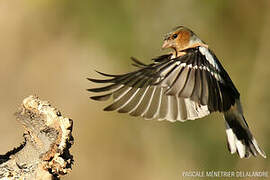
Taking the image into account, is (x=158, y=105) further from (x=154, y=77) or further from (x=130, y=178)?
(x=130, y=178)

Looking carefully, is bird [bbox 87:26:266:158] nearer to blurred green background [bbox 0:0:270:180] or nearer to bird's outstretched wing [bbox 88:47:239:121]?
bird's outstretched wing [bbox 88:47:239:121]

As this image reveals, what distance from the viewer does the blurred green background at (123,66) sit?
5035 mm

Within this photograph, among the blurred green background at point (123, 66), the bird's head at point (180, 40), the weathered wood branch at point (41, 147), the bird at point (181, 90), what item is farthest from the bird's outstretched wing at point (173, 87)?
the blurred green background at point (123, 66)

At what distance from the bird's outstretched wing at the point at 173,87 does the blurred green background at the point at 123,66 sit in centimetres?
134

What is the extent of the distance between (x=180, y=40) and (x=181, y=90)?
97cm

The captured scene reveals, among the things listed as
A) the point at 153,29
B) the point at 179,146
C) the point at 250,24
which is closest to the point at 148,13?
the point at 153,29

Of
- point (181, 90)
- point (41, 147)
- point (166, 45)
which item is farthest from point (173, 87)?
point (41, 147)

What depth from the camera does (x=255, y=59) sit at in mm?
5336

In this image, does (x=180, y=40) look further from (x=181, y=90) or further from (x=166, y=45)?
(x=181, y=90)

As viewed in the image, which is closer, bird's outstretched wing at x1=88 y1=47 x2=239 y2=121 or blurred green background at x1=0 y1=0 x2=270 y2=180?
bird's outstretched wing at x1=88 y1=47 x2=239 y2=121

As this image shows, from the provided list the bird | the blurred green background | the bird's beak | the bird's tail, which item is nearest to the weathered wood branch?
the bird

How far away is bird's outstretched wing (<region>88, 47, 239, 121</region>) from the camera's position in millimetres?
3223

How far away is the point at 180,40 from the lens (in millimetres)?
4074

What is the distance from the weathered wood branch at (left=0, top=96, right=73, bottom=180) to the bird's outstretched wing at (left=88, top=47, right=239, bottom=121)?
0.62 m
